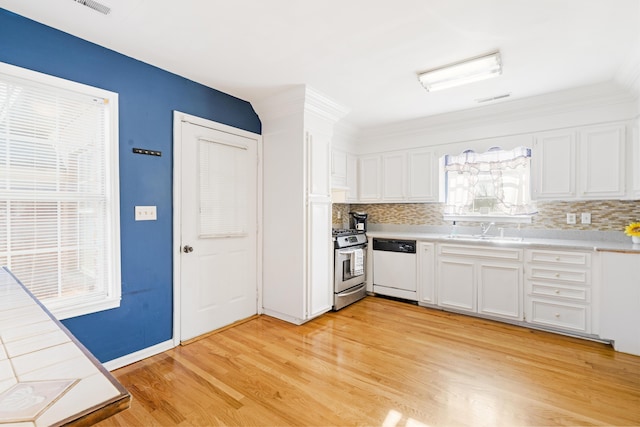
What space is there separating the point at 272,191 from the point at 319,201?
0.55 meters

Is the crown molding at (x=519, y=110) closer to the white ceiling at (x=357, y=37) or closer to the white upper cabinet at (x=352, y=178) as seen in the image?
the white ceiling at (x=357, y=37)

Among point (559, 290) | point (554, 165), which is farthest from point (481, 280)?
point (554, 165)

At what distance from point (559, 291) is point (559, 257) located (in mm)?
335

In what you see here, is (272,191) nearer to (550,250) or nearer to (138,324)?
(138,324)

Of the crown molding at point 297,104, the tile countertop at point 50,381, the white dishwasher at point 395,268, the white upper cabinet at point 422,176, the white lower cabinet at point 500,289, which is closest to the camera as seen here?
the tile countertop at point 50,381

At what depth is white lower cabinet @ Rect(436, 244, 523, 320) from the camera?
3.18m

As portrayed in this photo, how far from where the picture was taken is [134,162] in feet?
8.00

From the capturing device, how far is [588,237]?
127 inches

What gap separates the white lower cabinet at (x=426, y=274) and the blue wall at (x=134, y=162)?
2836mm

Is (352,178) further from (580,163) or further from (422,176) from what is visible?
(580,163)

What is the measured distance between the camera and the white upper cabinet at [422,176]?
13.2 ft

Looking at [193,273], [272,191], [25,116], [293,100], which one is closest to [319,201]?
[272,191]

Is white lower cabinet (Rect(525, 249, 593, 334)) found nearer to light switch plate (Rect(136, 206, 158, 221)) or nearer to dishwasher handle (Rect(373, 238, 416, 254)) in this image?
dishwasher handle (Rect(373, 238, 416, 254))

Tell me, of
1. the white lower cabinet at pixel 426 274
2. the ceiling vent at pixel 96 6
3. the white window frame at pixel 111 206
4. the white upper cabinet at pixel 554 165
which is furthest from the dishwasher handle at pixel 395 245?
the ceiling vent at pixel 96 6
